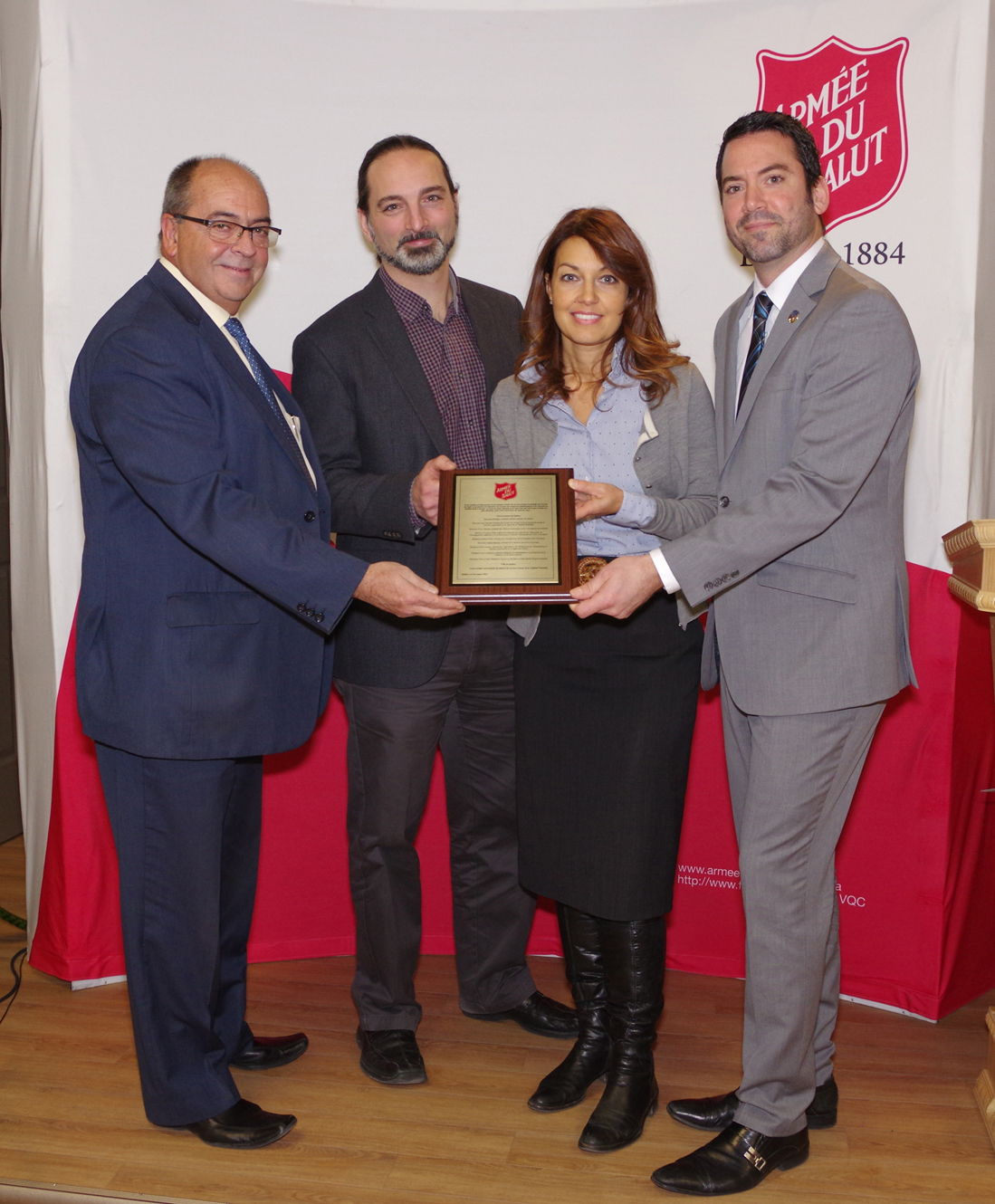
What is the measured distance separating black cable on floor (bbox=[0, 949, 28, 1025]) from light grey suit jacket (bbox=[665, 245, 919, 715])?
2.21 metres

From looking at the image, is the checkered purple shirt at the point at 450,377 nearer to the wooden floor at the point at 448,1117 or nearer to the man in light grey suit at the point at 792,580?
the man in light grey suit at the point at 792,580

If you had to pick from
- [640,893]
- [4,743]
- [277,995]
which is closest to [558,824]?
[640,893]

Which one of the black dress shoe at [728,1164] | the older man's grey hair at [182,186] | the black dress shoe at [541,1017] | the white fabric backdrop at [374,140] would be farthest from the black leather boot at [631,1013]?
the older man's grey hair at [182,186]

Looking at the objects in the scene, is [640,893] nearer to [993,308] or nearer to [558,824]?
[558,824]

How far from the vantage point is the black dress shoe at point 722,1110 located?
2.47 meters

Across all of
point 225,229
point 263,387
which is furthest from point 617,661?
point 225,229

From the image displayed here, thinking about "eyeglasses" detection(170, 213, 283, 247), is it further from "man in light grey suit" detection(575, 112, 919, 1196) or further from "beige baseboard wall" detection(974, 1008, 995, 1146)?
"beige baseboard wall" detection(974, 1008, 995, 1146)

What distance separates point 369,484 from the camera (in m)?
2.60

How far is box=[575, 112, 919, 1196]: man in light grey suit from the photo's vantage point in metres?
2.16

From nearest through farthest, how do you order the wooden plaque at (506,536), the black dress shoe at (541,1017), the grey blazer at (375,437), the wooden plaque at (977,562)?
the wooden plaque at (977,562)
the wooden plaque at (506,536)
the grey blazer at (375,437)
the black dress shoe at (541,1017)

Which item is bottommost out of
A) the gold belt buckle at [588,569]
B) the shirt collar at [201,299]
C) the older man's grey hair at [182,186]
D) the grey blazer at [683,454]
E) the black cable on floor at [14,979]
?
the black cable on floor at [14,979]

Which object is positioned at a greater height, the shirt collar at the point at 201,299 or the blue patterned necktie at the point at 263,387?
the shirt collar at the point at 201,299

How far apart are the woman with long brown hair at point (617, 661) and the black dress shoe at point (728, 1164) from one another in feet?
0.55

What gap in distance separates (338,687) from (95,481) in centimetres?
78
